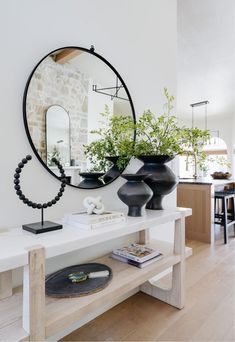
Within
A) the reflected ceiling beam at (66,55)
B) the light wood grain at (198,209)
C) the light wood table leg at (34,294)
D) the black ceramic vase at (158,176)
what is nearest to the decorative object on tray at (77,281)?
the light wood table leg at (34,294)

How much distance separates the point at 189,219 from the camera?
3.79 meters

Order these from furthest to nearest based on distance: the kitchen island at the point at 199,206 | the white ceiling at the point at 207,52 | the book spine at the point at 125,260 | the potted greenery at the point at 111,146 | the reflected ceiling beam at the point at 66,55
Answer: the kitchen island at the point at 199,206 < the white ceiling at the point at 207,52 < the potted greenery at the point at 111,146 < the book spine at the point at 125,260 < the reflected ceiling beam at the point at 66,55

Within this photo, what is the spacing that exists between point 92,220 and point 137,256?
0.55 metres

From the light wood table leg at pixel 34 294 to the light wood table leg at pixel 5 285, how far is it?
331 mm

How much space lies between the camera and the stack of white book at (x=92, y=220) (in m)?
1.23

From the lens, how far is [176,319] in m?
1.73


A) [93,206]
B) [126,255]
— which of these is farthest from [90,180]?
[126,255]

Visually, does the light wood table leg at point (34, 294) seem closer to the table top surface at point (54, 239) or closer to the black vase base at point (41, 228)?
the table top surface at point (54, 239)

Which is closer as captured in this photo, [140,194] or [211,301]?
[140,194]

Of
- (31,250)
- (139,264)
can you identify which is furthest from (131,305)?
(31,250)

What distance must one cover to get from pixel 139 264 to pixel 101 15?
1690mm

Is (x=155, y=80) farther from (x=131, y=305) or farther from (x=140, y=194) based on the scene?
(x=131, y=305)

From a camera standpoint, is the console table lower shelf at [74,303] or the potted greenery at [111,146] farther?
the potted greenery at [111,146]

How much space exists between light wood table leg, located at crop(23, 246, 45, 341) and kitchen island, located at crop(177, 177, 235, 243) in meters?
3.06
